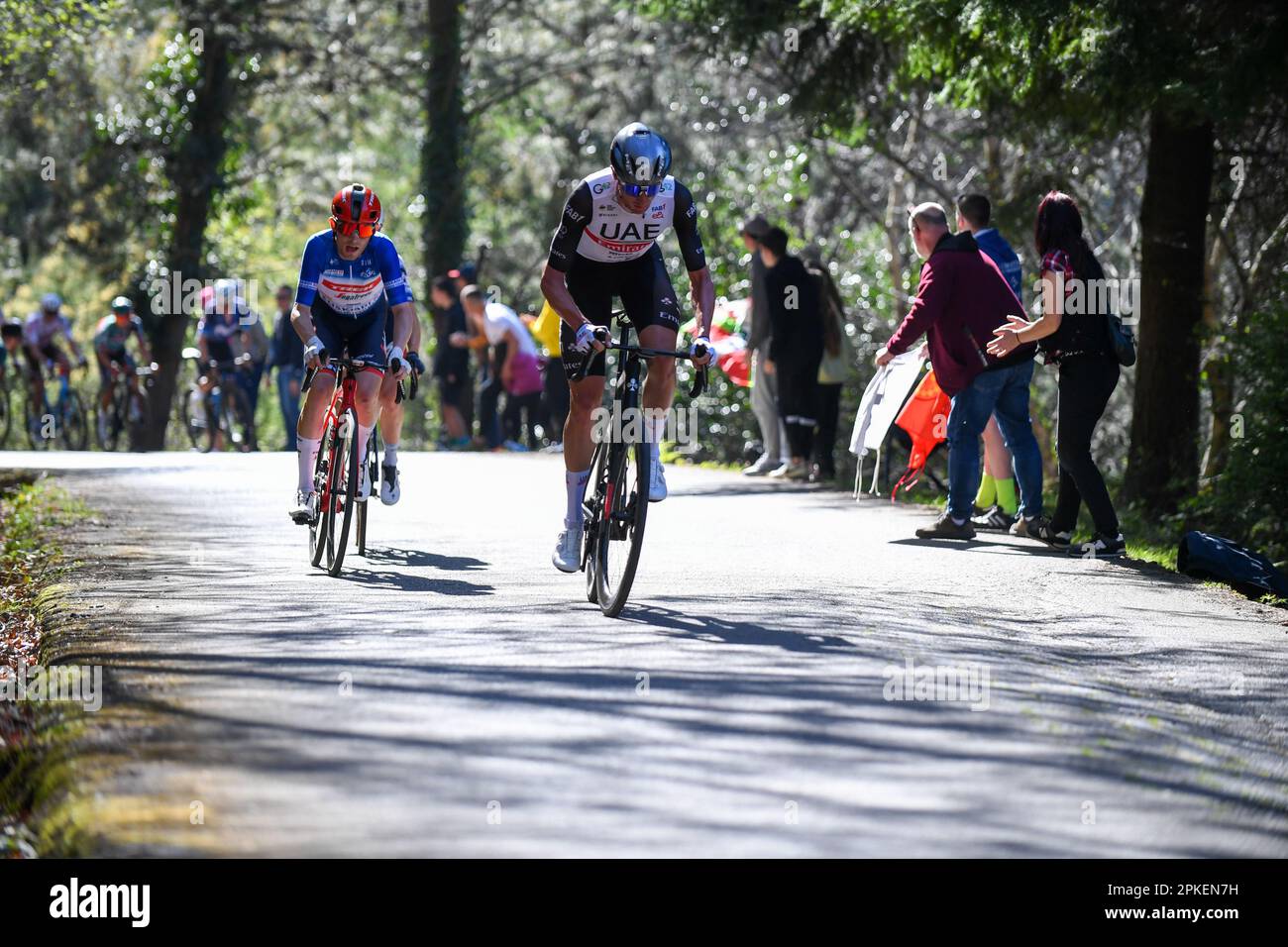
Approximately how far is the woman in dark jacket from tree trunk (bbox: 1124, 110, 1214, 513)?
12.4 ft

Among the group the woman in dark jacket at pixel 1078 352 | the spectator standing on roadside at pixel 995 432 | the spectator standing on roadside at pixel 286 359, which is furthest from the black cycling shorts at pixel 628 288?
the spectator standing on roadside at pixel 286 359

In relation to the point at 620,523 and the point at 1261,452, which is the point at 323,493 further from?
the point at 1261,452

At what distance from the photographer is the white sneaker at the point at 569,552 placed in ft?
34.9

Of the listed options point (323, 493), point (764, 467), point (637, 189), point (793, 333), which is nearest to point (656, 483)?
point (637, 189)

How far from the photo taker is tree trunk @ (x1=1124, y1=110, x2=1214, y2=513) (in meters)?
16.7

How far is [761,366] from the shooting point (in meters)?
19.8

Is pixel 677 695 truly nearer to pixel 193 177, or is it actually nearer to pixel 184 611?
pixel 184 611

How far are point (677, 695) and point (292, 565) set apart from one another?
516 cm

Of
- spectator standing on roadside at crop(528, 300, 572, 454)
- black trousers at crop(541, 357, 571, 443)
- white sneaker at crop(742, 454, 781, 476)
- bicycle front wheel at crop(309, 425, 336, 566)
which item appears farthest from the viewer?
black trousers at crop(541, 357, 571, 443)

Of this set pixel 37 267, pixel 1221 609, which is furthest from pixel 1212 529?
pixel 37 267

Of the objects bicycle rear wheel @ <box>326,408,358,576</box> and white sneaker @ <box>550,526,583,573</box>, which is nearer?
white sneaker @ <box>550,526,583,573</box>

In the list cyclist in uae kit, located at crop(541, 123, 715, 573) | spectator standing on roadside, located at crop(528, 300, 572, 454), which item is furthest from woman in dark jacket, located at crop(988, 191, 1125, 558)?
spectator standing on roadside, located at crop(528, 300, 572, 454)

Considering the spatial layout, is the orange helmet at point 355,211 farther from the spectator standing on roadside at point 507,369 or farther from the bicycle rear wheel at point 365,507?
the spectator standing on roadside at point 507,369

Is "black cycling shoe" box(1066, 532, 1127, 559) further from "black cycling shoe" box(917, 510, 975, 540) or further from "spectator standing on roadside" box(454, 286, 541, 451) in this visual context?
"spectator standing on roadside" box(454, 286, 541, 451)
